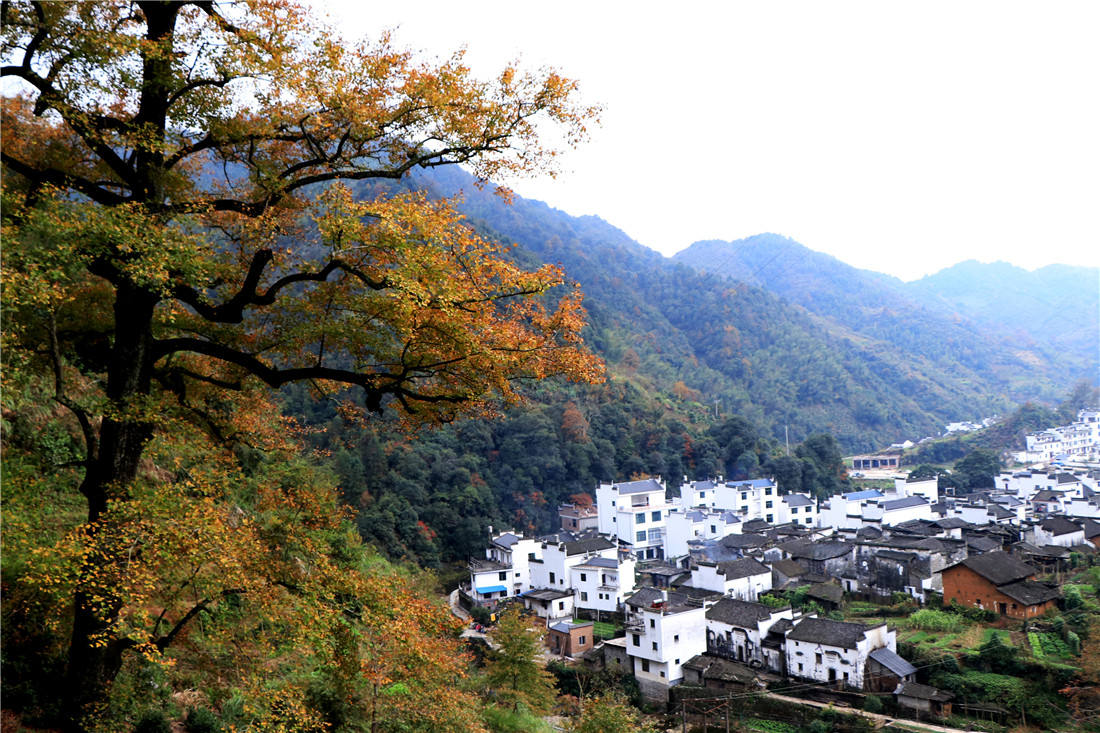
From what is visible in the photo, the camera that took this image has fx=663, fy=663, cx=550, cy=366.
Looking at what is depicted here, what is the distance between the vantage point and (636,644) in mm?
22344

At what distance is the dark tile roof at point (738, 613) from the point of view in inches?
885

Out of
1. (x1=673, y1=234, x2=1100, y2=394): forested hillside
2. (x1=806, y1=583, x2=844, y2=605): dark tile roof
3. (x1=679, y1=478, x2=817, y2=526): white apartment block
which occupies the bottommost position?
(x1=806, y1=583, x2=844, y2=605): dark tile roof

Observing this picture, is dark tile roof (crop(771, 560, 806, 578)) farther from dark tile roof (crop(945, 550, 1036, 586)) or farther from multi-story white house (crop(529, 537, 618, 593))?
multi-story white house (crop(529, 537, 618, 593))

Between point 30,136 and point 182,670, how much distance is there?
4908 millimetres

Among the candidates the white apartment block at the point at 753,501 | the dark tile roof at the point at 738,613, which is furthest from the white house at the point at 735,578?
the white apartment block at the point at 753,501

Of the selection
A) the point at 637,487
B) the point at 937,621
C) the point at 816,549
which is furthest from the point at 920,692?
the point at 637,487

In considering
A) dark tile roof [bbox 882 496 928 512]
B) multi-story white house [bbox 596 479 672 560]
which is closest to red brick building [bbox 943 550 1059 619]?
dark tile roof [bbox 882 496 928 512]

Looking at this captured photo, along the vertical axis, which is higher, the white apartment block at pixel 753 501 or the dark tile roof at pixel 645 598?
the white apartment block at pixel 753 501

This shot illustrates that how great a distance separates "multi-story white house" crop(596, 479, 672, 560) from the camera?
118 feet

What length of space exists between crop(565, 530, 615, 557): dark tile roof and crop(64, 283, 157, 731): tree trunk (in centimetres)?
2655

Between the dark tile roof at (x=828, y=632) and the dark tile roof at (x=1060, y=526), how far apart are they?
53.8 ft

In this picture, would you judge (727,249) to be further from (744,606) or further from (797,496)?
(744,606)

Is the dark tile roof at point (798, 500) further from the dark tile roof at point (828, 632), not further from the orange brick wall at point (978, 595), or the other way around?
the dark tile roof at point (828, 632)

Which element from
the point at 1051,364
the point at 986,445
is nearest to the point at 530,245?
the point at 986,445
